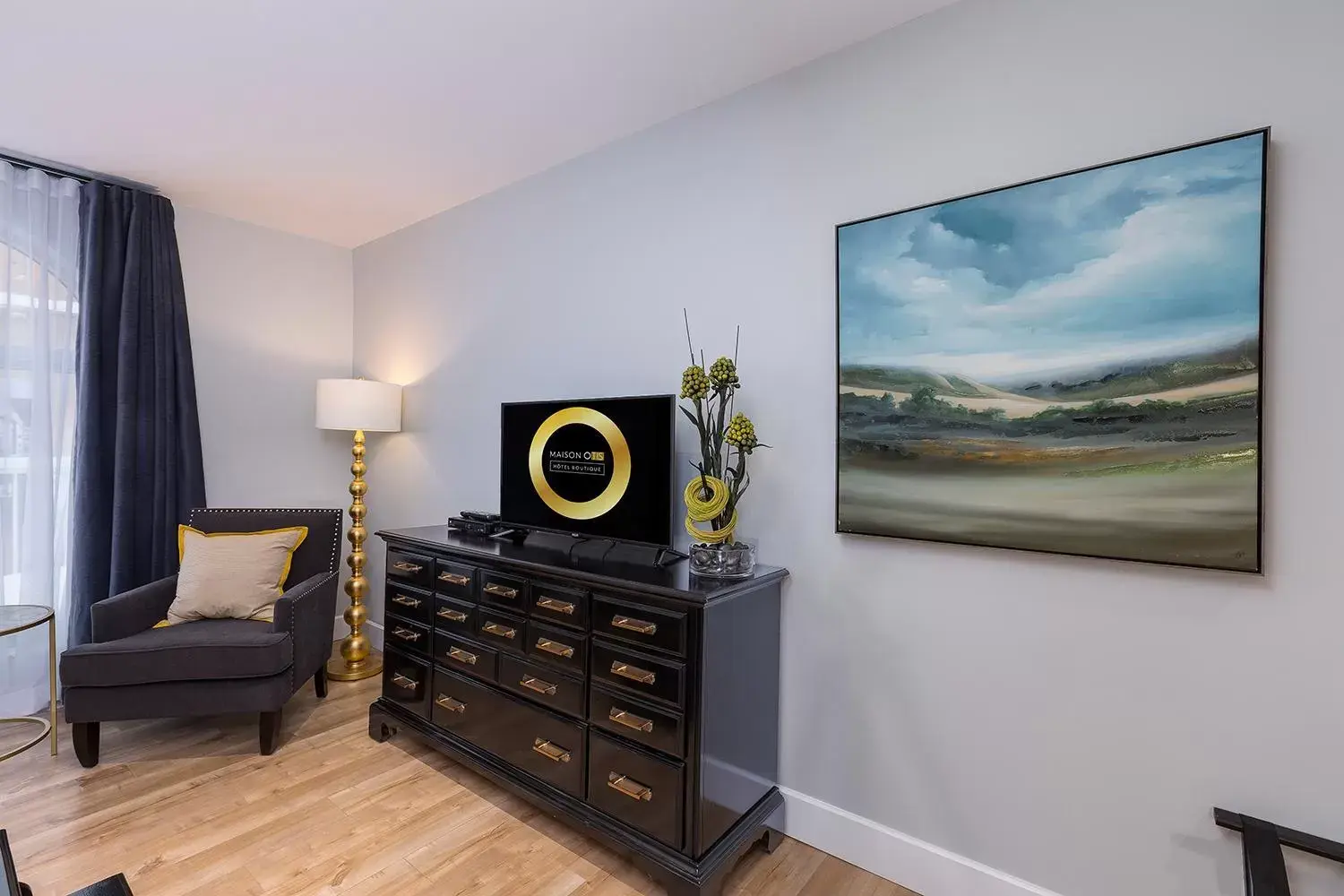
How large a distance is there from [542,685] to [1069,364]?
183cm

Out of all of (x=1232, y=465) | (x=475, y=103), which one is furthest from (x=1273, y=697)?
(x=475, y=103)

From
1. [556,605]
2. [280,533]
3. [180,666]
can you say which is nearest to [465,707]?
[556,605]

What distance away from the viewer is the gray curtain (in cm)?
303

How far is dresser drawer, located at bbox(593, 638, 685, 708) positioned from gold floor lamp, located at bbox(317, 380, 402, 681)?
2046mm

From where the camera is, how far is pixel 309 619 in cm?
277

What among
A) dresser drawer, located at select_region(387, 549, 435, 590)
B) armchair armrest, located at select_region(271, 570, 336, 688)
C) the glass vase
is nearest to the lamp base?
armchair armrest, located at select_region(271, 570, 336, 688)

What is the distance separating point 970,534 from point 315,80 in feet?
8.57

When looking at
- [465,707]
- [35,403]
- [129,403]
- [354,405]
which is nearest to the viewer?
[465,707]

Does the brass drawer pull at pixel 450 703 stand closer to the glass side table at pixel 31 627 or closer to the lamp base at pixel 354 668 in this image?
the lamp base at pixel 354 668

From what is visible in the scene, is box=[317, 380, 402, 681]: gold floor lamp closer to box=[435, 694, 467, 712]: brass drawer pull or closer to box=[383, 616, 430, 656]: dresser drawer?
box=[383, 616, 430, 656]: dresser drawer

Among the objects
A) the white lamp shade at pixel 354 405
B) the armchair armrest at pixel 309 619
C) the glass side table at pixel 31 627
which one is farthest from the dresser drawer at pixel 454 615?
the glass side table at pixel 31 627

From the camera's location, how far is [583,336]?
276cm

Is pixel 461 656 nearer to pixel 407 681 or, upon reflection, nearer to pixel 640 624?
pixel 407 681

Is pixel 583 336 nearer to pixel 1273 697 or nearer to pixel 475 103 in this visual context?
pixel 475 103
